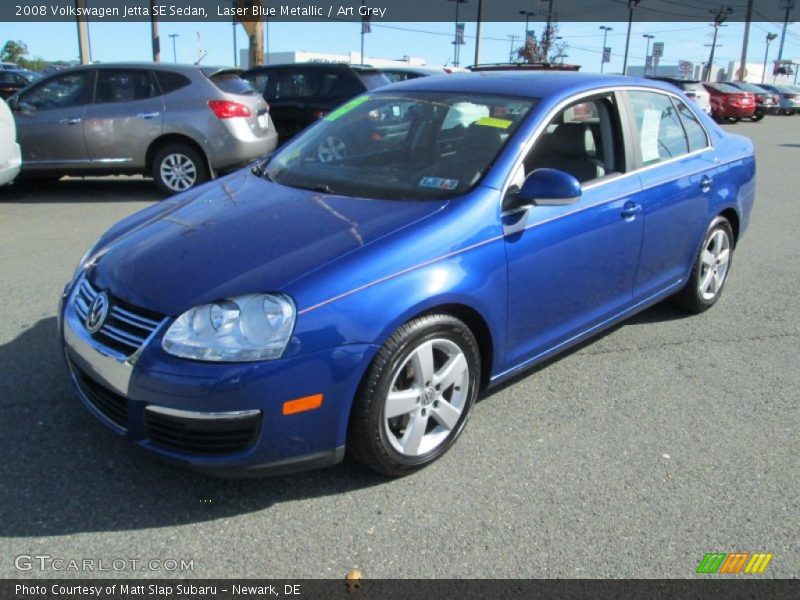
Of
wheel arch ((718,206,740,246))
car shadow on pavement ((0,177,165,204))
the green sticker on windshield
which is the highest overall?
the green sticker on windshield

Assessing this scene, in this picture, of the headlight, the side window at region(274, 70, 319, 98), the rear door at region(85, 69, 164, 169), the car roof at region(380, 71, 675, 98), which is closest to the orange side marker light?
the headlight

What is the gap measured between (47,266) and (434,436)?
4.09 meters

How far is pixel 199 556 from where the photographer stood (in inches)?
98.2

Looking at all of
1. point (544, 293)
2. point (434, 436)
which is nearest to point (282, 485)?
point (434, 436)

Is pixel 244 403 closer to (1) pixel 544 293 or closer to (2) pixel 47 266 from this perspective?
(1) pixel 544 293

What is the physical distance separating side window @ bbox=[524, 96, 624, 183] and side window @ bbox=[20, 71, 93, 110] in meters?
6.90

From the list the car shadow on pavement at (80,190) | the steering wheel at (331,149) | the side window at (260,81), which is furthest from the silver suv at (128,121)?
the steering wheel at (331,149)

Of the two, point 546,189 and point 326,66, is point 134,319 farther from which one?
point 326,66

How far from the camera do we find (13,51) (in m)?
69.7

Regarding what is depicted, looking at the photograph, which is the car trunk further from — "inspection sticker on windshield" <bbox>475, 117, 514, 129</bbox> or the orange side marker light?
the orange side marker light

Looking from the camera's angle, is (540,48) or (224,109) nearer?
(224,109)

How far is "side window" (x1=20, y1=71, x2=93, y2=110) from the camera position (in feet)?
28.4
